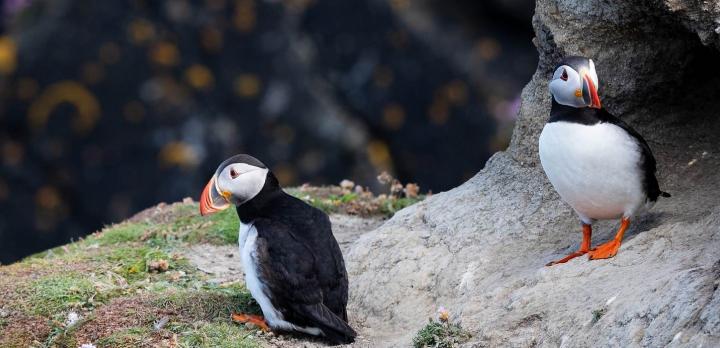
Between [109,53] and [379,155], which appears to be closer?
[379,155]

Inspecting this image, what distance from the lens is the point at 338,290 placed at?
7.38 m

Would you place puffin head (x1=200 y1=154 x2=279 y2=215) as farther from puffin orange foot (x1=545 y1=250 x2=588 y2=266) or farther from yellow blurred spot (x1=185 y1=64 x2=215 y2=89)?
yellow blurred spot (x1=185 y1=64 x2=215 y2=89)

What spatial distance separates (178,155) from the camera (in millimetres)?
12445

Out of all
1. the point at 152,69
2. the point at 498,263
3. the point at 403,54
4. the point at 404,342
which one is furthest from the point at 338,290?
the point at 152,69

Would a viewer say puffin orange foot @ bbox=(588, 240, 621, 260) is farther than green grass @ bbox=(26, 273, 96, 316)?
No

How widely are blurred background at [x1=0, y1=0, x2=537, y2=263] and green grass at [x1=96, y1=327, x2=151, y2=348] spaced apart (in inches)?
195

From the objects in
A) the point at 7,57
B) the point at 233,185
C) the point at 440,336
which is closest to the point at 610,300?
the point at 440,336

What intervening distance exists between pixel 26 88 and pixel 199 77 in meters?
1.79

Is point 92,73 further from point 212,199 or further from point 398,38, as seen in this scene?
point 212,199

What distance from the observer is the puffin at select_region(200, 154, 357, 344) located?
23.9 ft

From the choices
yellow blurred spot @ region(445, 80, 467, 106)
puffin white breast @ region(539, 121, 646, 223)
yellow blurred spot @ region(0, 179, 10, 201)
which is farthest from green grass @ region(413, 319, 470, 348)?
yellow blurred spot @ region(0, 179, 10, 201)

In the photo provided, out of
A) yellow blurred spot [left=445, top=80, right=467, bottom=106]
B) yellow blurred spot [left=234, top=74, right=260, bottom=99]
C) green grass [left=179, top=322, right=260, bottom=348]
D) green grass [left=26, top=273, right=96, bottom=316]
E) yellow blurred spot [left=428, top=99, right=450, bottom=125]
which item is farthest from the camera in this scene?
yellow blurred spot [left=234, top=74, right=260, bottom=99]

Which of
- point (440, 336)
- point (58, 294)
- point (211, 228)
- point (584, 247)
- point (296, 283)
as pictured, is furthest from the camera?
point (211, 228)

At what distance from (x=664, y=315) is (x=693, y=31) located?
198cm
